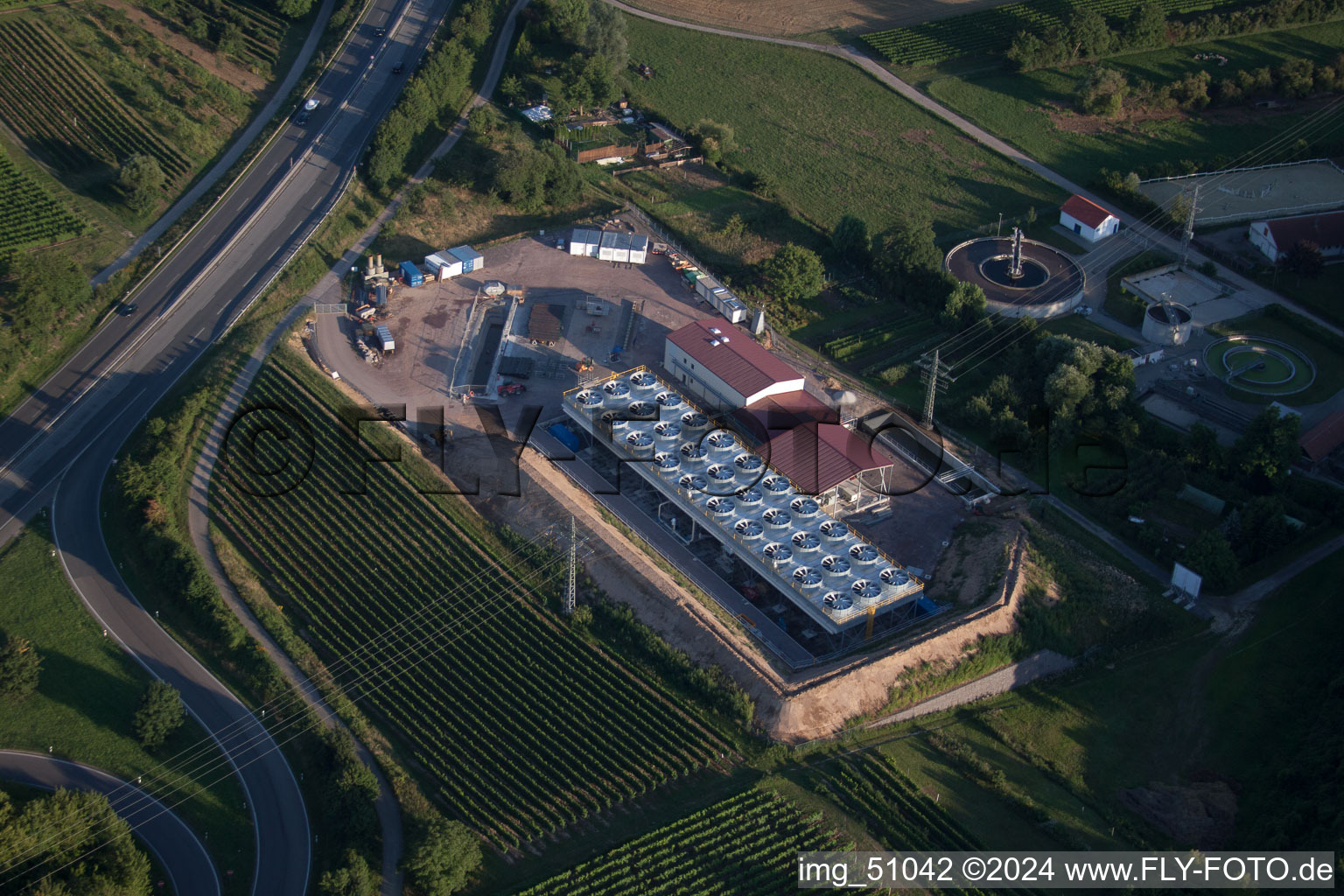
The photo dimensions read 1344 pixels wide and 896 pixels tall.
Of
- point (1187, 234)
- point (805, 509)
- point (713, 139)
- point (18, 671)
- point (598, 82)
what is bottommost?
point (18, 671)

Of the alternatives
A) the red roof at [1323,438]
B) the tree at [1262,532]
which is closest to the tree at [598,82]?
the red roof at [1323,438]

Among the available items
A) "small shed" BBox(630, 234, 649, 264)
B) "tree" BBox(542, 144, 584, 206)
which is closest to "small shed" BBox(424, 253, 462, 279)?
"tree" BBox(542, 144, 584, 206)

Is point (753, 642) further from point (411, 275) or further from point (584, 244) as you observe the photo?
point (411, 275)

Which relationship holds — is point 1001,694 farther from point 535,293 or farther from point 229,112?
point 229,112

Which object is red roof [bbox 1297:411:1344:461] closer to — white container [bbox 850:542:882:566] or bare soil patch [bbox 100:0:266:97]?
white container [bbox 850:542:882:566]

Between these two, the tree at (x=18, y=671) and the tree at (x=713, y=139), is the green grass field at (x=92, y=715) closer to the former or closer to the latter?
the tree at (x=18, y=671)

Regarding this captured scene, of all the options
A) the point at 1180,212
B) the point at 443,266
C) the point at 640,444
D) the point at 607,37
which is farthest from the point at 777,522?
the point at 607,37
